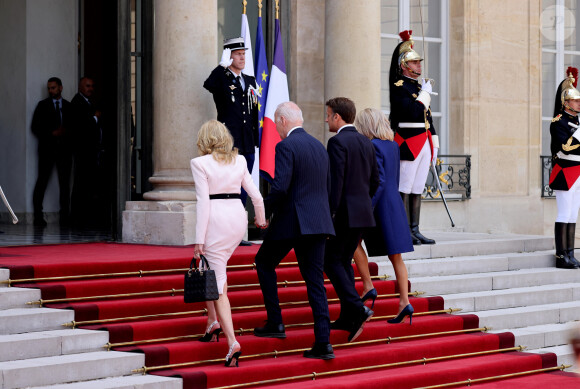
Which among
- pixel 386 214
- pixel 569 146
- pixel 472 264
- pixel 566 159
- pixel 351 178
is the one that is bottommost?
pixel 472 264

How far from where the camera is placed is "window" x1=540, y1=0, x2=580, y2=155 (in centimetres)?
1571

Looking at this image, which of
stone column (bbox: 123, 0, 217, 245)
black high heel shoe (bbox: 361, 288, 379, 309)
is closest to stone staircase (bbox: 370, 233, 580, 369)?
black high heel shoe (bbox: 361, 288, 379, 309)

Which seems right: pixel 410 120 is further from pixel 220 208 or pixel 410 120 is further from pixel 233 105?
pixel 220 208

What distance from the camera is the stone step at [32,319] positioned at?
702 cm

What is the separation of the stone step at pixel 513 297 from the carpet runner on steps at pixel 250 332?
34cm

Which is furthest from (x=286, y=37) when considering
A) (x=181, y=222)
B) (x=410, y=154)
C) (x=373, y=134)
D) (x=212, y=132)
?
(x=212, y=132)

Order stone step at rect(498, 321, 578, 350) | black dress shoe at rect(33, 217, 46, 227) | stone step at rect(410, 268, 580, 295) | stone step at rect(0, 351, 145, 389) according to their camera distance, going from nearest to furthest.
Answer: stone step at rect(0, 351, 145, 389) → stone step at rect(498, 321, 578, 350) → stone step at rect(410, 268, 580, 295) → black dress shoe at rect(33, 217, 46, 227)

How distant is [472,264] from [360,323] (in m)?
3.11

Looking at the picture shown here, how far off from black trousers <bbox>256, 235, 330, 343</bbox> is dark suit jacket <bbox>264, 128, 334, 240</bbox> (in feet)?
0.29

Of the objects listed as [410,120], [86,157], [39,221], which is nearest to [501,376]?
[410,120]

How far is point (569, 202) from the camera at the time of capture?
35.9 ft

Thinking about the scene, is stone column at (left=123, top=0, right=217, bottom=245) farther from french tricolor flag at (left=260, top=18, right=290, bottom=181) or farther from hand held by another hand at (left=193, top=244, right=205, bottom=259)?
hand held by another hand at (left=193, top=244, right=205, bottom=259)

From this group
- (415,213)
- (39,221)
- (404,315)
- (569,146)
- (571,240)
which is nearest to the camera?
(404,315)

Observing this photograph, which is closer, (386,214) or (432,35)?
(386,214)
